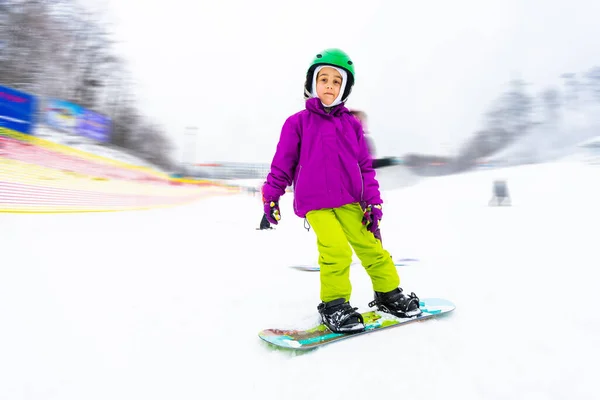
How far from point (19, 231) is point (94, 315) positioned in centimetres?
363

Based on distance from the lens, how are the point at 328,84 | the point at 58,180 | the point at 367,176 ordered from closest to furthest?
the point at 328,84
the point at 367,176
the point at 58,180

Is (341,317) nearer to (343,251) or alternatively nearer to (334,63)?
(343,251)

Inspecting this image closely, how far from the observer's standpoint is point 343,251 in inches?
81.2

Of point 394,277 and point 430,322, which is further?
point 394,277

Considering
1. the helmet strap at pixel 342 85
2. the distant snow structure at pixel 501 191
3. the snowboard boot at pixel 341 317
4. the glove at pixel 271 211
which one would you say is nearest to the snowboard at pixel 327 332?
the snowboard boot at pixel 341 317

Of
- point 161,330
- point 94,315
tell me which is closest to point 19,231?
point 94,315

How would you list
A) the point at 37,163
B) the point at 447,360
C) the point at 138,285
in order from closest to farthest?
1. the point at 447,360
2. the point at 138,285
3. the point at 37,163

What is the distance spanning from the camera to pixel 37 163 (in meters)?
10.3

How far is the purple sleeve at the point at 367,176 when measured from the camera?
222 centimetres

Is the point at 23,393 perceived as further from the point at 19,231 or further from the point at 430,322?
the point at 19,231

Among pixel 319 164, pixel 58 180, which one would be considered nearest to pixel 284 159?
pixel 319 164

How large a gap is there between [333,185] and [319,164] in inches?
6.4

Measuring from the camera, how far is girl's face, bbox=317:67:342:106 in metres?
2.18

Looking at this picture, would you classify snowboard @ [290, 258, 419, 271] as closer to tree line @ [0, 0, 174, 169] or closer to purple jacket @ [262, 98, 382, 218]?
purple jacket @ [262, 98, 382, 218]
